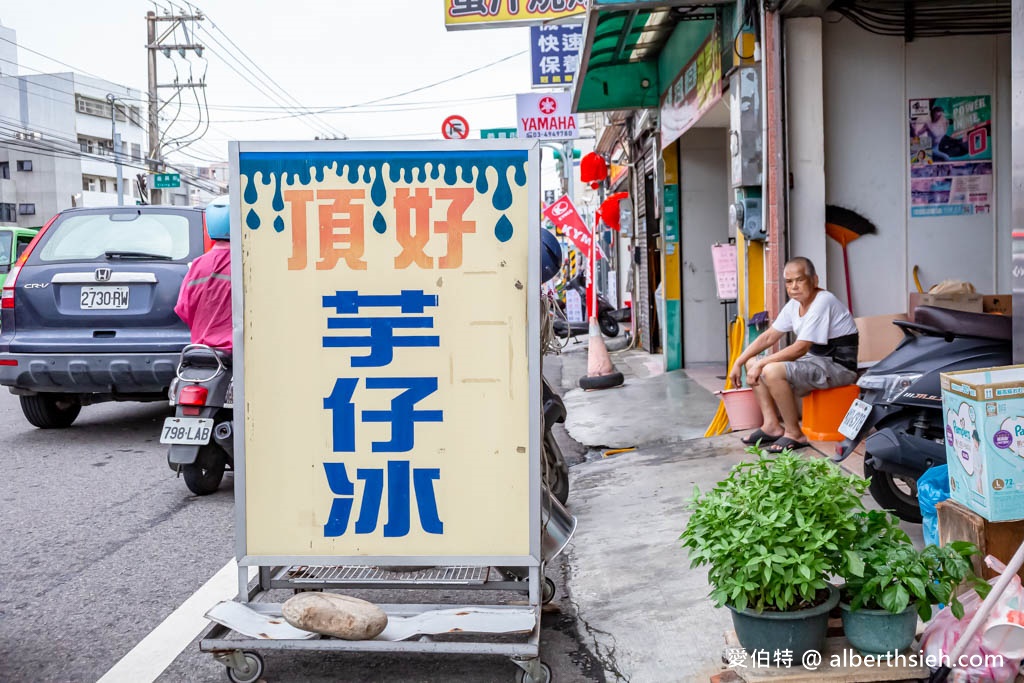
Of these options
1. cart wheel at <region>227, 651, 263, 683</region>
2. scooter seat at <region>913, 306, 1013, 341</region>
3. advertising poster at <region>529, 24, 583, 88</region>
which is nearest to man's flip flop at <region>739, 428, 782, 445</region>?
scooter seat at <region>913, 306, 1013, 341</region>

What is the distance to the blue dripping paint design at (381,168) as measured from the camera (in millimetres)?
3326

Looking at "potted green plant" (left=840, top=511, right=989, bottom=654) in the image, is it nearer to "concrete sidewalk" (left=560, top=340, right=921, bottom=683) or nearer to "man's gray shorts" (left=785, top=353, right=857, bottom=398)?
"concrete sidewalk" (left=560, top=340, right=921, bottom=683)

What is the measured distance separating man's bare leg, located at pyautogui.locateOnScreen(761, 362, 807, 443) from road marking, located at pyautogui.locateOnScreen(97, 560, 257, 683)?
12.0ft

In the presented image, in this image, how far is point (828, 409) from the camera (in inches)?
255

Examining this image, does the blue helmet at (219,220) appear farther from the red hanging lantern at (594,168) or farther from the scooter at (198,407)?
the red hanging lantern at (594,168)

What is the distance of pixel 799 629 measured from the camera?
300 cm

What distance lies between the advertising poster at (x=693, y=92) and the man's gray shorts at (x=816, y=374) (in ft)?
9.46

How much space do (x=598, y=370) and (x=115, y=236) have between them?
221 inches

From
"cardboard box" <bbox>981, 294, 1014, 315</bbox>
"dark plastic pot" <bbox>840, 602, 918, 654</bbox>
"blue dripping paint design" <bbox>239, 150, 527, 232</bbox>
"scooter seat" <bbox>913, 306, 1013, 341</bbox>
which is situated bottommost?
"dark plastic pot" <bbox>840, 602, 918, 654</bbox>

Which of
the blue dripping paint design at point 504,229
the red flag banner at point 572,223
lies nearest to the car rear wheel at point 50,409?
the blue dripping paint design at point 504,229

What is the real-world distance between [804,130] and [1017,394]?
437 cm

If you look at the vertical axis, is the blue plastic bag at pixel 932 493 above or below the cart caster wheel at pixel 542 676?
above

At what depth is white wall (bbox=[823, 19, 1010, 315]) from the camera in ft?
23.9

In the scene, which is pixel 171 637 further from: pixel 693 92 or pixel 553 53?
pixel 553 53
